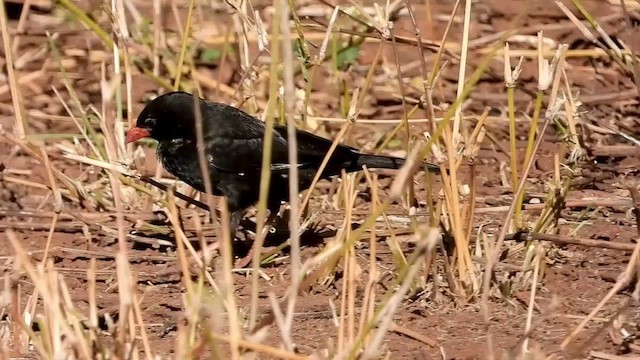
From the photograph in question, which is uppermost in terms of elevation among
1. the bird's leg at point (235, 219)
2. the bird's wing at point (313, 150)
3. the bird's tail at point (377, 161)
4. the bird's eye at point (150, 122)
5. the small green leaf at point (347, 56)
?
the small green leaf at point (347, 56)

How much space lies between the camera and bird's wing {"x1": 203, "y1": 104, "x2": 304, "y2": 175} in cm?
483

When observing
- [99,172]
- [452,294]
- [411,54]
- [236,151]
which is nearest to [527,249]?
[452,294]

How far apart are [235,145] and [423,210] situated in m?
0.87

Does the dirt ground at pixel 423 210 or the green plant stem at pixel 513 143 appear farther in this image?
the green plant stem at pixel 513 143

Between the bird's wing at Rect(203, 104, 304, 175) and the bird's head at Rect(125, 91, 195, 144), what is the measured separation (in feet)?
0.28

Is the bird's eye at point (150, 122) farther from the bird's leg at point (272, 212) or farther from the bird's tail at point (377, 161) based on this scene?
the bird's tail at point (377, 161)

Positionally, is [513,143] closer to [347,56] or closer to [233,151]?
[233,151]

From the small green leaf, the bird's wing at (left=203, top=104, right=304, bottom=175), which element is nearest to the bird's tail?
the bird's wing at (left=203, top=104, right=304, bottom=175)

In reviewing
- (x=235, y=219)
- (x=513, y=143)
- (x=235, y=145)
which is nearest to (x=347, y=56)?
(x=235, y=145)

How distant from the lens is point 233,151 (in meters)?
4.85

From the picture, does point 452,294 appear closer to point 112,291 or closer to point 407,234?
point 407,234

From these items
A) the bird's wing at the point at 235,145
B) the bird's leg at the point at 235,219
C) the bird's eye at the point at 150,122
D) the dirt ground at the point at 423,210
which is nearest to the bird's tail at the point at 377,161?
the dirt ground at the point at 423,210

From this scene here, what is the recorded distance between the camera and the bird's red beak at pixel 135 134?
4836 mm

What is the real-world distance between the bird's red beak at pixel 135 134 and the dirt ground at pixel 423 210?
33cm
